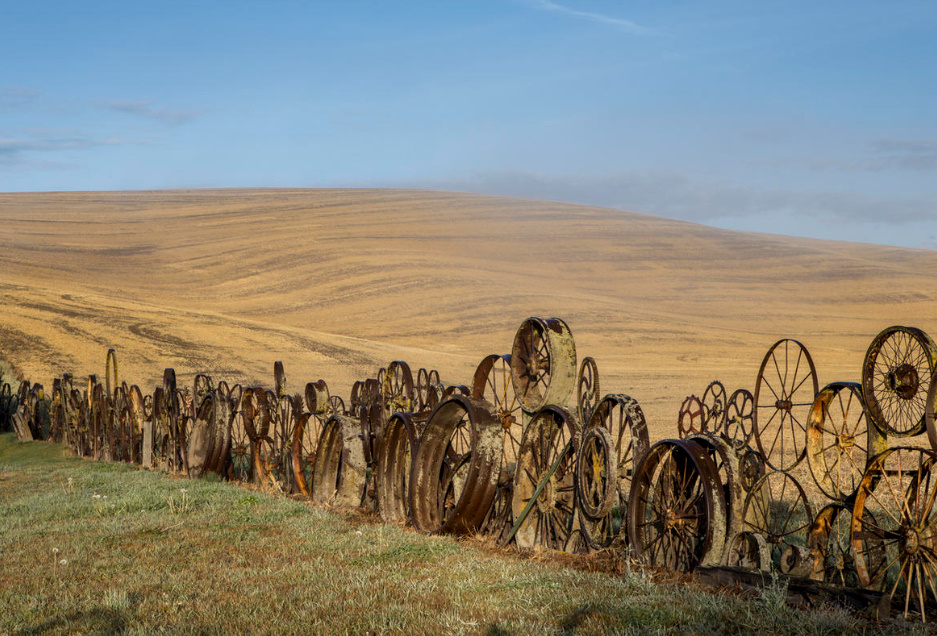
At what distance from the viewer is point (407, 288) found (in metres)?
50.4

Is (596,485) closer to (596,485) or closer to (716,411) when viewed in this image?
(596,485)

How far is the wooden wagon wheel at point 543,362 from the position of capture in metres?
7.07

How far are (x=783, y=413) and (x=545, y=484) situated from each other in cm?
481

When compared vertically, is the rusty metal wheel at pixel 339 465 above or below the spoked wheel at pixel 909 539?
below

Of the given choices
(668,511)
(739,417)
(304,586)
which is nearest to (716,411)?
(739,417)

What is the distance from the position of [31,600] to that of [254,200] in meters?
78.8

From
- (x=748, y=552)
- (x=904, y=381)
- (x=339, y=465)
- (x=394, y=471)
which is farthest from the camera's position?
(x=339, y=465)

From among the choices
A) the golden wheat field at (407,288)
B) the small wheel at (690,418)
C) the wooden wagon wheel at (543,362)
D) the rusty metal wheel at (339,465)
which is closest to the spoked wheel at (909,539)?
the wooden wagon wheel at (543,362)

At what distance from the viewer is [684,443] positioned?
529 centimetres

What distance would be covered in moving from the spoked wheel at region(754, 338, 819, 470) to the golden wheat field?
5.87 ft

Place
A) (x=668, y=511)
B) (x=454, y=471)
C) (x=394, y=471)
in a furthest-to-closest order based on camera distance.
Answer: (x=394, y=471)
(x=454, y=471)
(x=668, y=511)

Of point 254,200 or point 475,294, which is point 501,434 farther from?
point 254,200

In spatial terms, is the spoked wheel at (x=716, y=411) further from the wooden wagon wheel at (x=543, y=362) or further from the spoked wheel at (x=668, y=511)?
the spoked wheel at (x=668, y=511)

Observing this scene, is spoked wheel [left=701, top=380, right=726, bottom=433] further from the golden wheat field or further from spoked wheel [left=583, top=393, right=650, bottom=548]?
spoked wheel [left=583, top=393, right=650, bottom=548]
